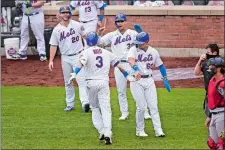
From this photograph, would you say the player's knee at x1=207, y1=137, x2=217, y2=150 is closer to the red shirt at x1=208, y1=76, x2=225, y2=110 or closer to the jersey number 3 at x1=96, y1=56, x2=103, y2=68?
the red shirt at x1=208, y1=76, x2=225, y2=110

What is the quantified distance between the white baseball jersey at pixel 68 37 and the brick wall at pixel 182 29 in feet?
24.1

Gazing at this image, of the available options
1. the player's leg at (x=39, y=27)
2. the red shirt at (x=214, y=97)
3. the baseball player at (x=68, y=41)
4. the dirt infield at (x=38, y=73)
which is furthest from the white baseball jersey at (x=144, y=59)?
the player's leg at (x=39, y=27)

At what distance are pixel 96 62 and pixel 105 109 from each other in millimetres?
791

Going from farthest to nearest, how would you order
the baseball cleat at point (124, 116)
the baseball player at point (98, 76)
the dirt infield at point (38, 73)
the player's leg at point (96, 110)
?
the dirt infield at point (38, 73), the baseball cleat at point (124, 116), the player's leg at point (96, 110), the baseball player at point (98, 76)

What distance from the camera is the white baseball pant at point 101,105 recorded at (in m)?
13.2

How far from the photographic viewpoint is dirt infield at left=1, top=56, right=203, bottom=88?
20.3m

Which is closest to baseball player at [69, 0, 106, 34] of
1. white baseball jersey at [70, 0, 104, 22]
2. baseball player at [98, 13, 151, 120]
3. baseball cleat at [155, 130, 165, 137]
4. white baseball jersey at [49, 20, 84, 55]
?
white baseball jersey at [70, 0, 104, 22]

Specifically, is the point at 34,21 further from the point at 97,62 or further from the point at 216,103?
the point at 216,103

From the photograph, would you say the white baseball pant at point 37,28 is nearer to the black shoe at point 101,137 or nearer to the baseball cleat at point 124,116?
the baseball cleat at point 124,116

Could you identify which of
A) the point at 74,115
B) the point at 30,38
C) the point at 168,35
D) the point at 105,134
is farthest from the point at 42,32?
the point at 105,134

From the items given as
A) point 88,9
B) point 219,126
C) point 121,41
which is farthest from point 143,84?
point 88,9

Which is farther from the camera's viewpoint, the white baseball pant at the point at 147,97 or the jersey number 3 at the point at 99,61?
the white baseball pant at the point at 147,97

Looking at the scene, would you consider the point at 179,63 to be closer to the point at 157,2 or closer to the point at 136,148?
the point at 157,2

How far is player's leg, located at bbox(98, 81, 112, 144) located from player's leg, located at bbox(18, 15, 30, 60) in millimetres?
9690
